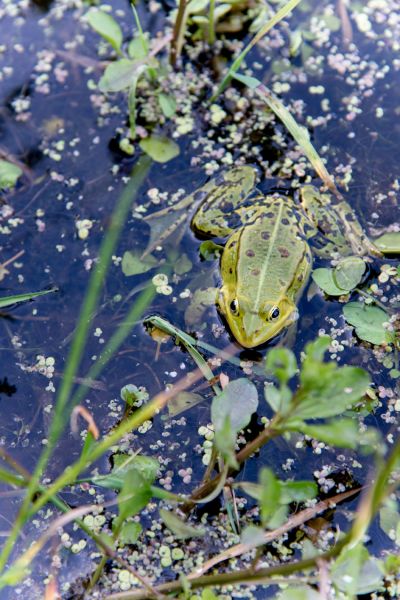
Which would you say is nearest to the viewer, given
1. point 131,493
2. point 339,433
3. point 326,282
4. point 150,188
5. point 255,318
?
point 339,433

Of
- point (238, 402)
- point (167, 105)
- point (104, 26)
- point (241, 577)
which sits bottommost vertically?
point (241, 577)

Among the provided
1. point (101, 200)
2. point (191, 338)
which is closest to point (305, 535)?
A: point (191, 338)

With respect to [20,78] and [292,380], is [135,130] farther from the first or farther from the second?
[292,380]

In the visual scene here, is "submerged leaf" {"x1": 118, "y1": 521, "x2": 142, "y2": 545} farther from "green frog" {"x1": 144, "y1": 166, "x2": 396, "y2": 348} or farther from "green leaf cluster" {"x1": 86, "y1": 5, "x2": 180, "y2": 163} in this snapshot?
"green leaf cluster" {"x1": 86, "y1": 5, "x2": 180, "y2": 163}

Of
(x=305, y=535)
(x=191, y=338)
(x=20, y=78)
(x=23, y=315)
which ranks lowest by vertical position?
(x=305, y=535)

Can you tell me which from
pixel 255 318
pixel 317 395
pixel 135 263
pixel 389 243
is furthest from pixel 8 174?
pixel 317 395

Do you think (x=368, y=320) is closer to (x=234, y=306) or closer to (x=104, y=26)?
(x=234, y=306)

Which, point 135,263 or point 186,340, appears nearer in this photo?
point 186,340

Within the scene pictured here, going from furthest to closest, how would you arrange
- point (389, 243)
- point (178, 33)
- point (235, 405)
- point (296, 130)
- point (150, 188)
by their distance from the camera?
point (178, 33), point (150, 188), point (296, 130), point (389, 243), point (235, 405)
